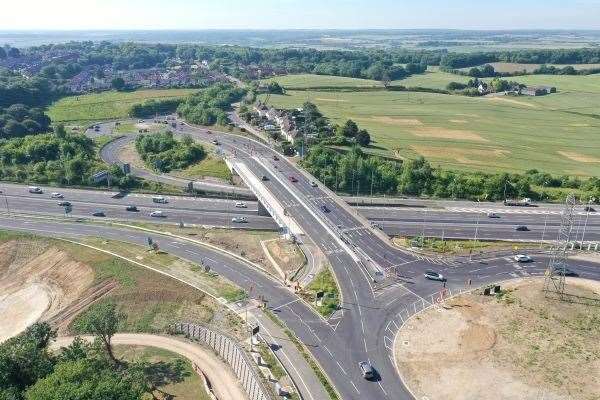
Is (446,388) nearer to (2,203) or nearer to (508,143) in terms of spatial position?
(2,203)

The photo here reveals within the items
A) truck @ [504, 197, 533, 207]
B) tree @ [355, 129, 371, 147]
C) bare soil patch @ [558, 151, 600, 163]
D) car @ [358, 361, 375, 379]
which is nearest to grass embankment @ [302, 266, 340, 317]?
car @ [358, 361, 375, 379]

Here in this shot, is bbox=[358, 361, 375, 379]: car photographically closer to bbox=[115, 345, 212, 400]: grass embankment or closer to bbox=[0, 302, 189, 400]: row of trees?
bbox=[115, 345, 212, 400]: grass embankment

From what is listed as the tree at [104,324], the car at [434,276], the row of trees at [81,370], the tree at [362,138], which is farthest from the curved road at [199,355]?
the tree at [362,138]

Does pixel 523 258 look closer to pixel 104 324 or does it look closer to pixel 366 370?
pixel 366 370

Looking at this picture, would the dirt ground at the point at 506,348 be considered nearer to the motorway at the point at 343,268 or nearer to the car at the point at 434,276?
the motorway at the point at 343,268

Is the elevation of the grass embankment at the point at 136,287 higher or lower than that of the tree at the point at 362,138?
lower
